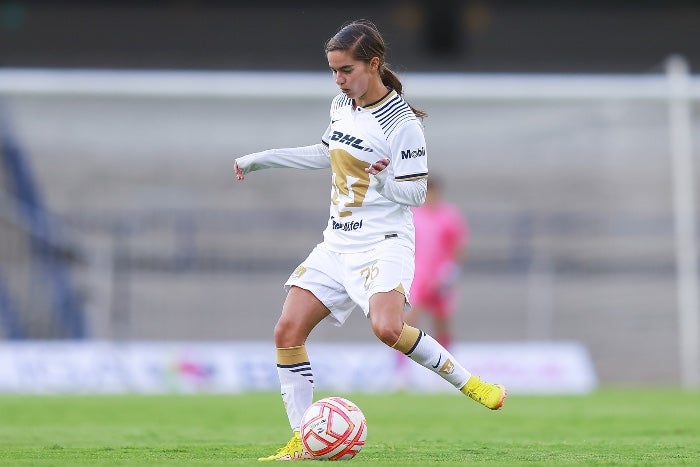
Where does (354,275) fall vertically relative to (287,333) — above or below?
above

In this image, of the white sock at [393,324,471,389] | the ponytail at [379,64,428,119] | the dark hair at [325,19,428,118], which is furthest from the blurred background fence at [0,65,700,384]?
the white sock at [393,324,471,389]

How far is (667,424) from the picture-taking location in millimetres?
8578

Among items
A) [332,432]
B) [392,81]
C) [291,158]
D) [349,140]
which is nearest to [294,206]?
[291,158]

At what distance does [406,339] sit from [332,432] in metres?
0.65

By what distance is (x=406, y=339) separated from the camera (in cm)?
600

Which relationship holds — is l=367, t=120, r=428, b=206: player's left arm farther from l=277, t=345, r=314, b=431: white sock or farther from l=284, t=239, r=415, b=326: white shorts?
l=277, t=345, r=314, b=431: white sock

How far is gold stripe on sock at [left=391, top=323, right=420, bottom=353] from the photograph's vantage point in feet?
19.6

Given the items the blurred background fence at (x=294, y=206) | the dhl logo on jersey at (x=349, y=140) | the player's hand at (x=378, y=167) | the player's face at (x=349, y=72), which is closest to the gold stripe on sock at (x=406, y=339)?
the player's hand at (x=378, y=167)

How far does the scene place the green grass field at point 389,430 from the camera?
5.89 m

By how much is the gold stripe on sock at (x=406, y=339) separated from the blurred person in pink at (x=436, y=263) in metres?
7.09

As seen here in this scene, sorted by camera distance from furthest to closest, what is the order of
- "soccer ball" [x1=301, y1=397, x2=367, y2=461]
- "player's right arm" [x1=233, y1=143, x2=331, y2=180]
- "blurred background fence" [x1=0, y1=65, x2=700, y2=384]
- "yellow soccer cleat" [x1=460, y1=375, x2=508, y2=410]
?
"blurred background fence" [x1=0, y1=65, x2=700, y2=384]
"player's right arm" [x1=233, y1=143, x2=331, y2=180]
"yellow soccer cleat" [x1=460, y1=375, x2=508, y2=410]
"soccer ball" [x1=301, y1=397, x2=367, y2=461]

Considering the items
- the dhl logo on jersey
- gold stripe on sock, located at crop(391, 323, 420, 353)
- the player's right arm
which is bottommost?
gold stripe on sock, located at crop(391, 323, 420, 353)

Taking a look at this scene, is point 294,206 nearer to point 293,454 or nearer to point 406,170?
point 406,170

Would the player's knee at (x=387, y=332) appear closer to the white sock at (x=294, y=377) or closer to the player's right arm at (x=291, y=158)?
the white sock at (x=294, y=377)
